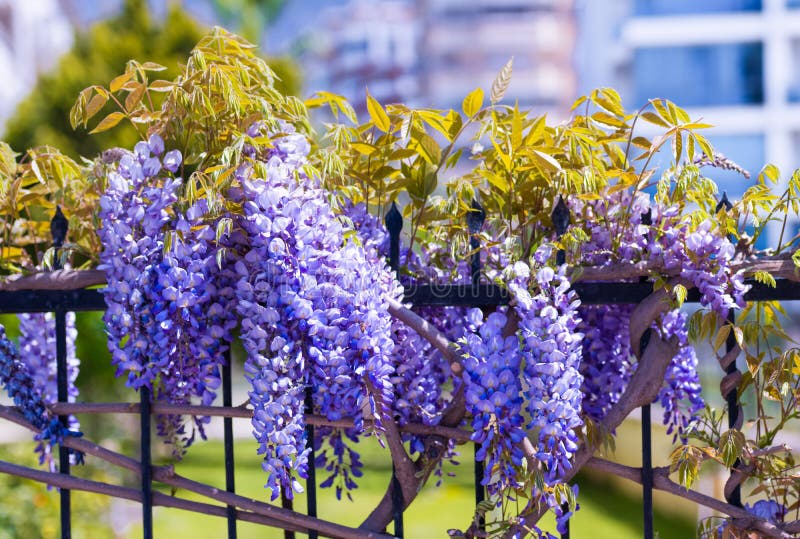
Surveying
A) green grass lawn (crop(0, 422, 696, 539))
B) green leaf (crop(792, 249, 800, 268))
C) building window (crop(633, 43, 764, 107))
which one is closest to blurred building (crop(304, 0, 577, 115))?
building window (crop(633, 43, 764, 107))

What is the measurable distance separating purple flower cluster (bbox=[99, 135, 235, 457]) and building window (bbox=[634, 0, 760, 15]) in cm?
2920

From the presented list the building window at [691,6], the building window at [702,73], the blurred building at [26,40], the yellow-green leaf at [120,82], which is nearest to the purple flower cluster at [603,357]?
the yellow-green leaf at [120,82]

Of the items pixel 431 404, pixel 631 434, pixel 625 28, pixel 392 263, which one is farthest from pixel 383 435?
pixel 625 28

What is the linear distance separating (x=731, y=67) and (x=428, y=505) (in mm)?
24409

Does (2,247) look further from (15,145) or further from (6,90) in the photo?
(6,90)

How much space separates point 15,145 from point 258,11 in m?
19.8

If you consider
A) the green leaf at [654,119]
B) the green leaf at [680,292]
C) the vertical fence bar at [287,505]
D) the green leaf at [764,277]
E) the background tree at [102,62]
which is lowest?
the vertical fence bar at [287,505]

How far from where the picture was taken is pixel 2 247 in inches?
57.2

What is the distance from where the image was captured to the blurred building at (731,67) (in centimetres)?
2622

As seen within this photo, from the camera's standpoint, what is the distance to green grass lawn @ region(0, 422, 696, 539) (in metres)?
6.50

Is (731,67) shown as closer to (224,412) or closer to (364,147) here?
(364,147)

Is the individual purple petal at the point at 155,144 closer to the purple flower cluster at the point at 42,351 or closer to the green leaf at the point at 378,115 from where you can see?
the green leaf at the point at 378,115

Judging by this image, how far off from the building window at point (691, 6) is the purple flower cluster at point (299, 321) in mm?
29161

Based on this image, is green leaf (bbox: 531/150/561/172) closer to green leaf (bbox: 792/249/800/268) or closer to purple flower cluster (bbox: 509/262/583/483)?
purple flower cluster (bbox: 509/262/583/483)
